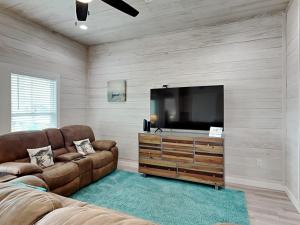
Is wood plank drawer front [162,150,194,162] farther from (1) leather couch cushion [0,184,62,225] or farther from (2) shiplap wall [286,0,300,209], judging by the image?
(1) leather couch cushion [0,184,62,225]

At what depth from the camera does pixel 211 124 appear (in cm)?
343

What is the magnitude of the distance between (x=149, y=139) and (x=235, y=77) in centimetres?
199

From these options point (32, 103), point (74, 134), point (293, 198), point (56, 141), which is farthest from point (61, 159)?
point (293, 198)

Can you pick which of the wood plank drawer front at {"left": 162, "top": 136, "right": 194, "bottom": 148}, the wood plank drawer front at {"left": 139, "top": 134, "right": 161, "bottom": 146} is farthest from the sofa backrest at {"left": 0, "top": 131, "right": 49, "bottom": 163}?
the wood plank drawer front at {"left": 162, "top": 136, "right": 194, "bottom": 148}

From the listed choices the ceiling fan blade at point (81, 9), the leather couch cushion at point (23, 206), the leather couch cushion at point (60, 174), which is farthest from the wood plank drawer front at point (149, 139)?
the leather couch cushion at point (23, 206)

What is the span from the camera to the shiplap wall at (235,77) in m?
3.24

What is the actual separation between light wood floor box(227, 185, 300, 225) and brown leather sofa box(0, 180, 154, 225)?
89.7 inches

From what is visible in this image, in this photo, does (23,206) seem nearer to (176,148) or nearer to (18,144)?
(18,144)

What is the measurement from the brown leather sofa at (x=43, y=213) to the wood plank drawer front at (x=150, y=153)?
2.79 meters

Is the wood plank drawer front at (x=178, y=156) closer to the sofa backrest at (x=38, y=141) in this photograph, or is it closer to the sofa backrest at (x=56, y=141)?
the sofa backrest at (x=38, y=141)

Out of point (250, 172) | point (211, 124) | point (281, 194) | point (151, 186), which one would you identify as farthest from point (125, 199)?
point (281, 194)

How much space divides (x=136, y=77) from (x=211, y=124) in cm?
198

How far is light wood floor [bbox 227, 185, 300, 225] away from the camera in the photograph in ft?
7.65

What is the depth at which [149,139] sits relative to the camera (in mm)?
3723
